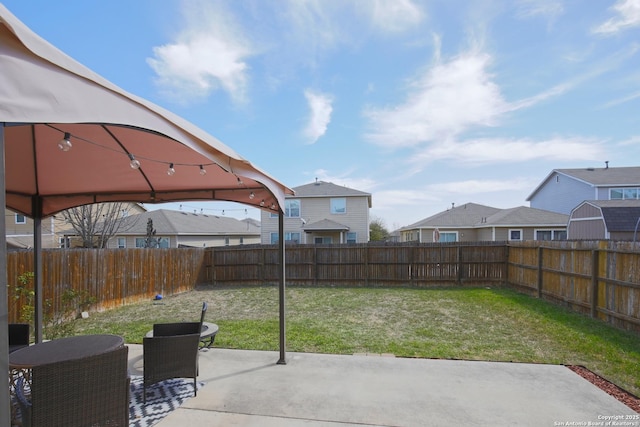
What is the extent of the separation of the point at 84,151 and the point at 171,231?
21014 millimetres

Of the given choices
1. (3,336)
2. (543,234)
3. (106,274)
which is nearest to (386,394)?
(3,336)

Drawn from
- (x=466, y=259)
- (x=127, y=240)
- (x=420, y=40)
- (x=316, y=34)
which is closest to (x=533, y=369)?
(x=420, y=40)

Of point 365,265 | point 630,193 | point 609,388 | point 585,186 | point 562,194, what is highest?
point 585,186

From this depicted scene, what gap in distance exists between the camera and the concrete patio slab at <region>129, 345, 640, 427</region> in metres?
3.19

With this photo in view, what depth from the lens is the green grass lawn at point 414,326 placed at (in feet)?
16.9

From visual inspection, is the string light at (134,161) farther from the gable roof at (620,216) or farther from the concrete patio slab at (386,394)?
the gable roof at (620,216)

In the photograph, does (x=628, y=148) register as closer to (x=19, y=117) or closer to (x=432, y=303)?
(x=432, y=303)

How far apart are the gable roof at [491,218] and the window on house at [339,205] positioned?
6546mm

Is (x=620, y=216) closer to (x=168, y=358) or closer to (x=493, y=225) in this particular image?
(x=493, y=225)

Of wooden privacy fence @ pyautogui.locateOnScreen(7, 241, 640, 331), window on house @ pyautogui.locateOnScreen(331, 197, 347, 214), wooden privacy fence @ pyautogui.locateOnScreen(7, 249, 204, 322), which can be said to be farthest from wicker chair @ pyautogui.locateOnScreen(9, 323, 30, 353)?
window on house @ pyautogui.locateOnScreen(331, 197, 347, 214)

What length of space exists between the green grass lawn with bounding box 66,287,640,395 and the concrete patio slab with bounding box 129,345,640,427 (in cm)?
60

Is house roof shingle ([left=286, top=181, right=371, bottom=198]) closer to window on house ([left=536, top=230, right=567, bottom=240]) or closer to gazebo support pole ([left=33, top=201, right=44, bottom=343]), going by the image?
window on house ([left=536, top=230, right=567, bottom=240])

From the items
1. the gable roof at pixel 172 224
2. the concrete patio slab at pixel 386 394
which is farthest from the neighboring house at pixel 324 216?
the concrete patio slab at pixel 386 394

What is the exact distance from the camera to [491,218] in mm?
23484
